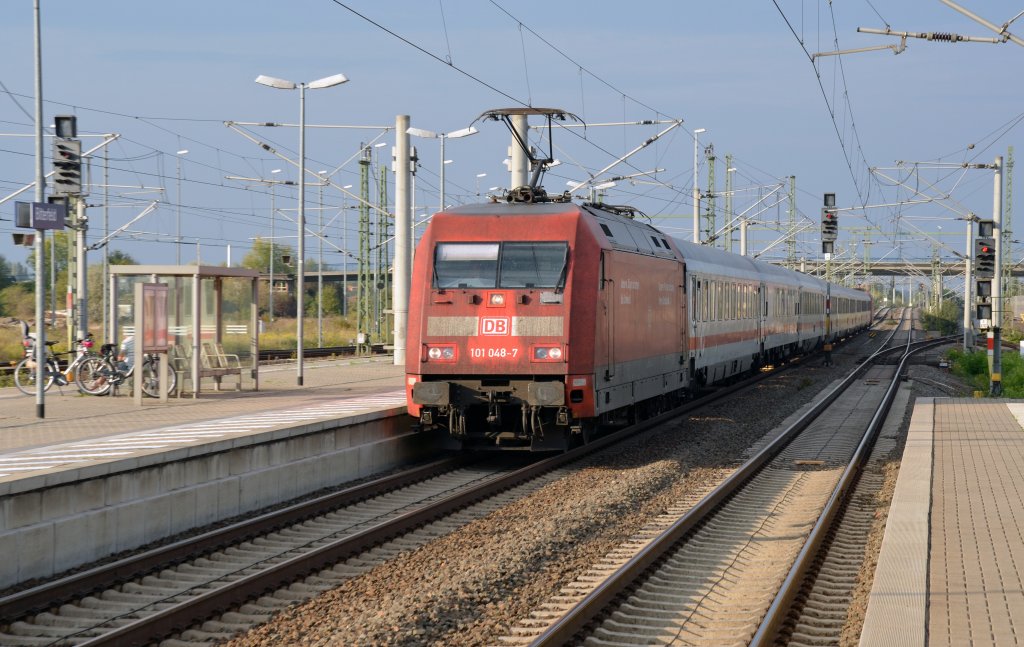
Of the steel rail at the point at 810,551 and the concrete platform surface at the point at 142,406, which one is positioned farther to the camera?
the concrete platform surface at the point at 142,406

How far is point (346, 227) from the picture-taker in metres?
52.2

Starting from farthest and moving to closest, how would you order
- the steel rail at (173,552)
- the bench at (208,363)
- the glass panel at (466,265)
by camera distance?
the bench at (208,363), the glass panel at (466,265), the steel rail at (173,552)

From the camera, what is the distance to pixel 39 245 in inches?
623

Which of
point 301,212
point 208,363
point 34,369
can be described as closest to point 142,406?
point 208,363

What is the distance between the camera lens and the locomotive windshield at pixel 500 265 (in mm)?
14992

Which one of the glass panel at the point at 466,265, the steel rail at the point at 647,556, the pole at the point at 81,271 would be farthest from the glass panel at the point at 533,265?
the pole at the point at 81,271

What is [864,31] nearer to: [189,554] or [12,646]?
[189,554]

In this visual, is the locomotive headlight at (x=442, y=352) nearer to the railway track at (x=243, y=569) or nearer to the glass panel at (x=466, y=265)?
the glass panel at (x=466, y=265)

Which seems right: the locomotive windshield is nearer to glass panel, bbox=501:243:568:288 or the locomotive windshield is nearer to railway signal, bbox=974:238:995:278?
glass panel, bbox=501:243:568:288

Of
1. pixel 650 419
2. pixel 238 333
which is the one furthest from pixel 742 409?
pixel 238 333

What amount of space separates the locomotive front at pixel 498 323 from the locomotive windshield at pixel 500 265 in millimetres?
13

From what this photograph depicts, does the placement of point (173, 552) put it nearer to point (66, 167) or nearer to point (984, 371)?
point (66, 167)

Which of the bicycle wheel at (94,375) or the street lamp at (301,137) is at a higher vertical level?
the street lamp at (301,137)

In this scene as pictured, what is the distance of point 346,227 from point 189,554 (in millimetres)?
42869
